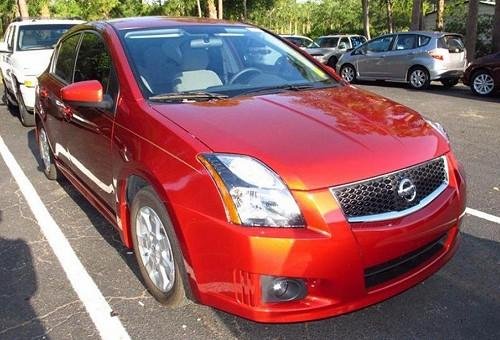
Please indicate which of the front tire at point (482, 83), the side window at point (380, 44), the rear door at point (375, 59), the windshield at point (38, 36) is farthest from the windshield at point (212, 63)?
the side window at point (380, 44)

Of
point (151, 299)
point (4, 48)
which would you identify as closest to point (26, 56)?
point (4, 48)

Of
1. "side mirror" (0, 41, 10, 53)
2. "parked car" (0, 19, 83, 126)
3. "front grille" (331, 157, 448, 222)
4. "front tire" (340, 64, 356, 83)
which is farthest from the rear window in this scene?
"front grille" (331, 157, 448, 222)

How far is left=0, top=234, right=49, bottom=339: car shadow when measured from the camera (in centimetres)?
299

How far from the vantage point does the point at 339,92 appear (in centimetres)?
365

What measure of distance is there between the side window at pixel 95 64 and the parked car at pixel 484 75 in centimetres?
964

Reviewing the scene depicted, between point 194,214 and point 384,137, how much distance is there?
1.13 metres

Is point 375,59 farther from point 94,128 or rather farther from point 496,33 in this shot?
point 94,128

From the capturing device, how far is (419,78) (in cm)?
1360

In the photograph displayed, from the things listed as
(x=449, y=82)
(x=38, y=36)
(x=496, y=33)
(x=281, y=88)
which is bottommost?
(x=449, y=82)

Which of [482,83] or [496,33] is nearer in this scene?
[482,83]

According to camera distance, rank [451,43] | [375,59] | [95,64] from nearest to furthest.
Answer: [95,64]
[451,43]
[375,59]

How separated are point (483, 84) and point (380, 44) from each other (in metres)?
4.14

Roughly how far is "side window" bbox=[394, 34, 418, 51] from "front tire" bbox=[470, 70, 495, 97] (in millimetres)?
2490

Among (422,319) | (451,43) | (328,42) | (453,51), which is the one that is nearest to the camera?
(422,319)
